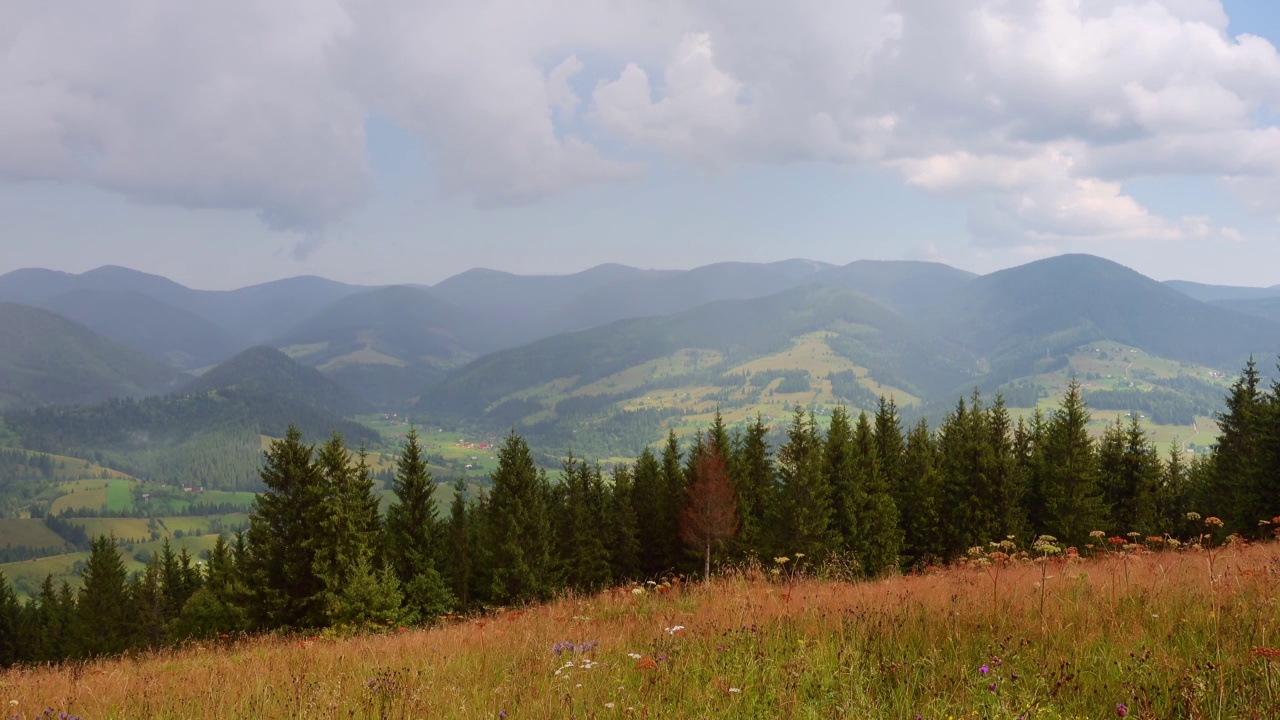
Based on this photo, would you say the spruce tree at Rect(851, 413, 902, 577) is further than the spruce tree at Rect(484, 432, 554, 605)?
Yes

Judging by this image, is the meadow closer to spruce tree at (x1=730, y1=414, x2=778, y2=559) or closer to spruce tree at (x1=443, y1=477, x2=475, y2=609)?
spruce tree at (x1=730, y1=414, x2=778, y2=559)

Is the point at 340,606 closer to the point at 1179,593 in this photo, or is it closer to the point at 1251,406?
the point at 1179,593

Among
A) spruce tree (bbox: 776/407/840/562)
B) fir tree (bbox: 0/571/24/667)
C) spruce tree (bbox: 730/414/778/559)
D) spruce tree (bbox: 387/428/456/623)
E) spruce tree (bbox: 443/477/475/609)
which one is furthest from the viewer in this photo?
fir tree (bbox: 0/571/24/667)

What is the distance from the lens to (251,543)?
33.1 m

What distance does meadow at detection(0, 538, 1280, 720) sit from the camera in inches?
166

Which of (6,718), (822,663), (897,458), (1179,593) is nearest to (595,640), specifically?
(822,663)

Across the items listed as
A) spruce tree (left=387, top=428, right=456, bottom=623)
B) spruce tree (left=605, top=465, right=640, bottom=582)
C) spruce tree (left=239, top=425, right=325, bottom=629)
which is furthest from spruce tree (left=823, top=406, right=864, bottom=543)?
spruce tree (left=239, top=425, right=325, bottom=629)

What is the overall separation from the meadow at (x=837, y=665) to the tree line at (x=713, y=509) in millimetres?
24322

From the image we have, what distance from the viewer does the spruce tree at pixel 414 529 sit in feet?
130

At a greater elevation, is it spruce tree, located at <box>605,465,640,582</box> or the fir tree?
spruce tree, located at <box>605,465,640,582</box>

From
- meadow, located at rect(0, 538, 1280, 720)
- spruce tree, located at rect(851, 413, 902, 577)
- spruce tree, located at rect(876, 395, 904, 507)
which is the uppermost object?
meadow, located at rect(0, 538, 1280, 720)

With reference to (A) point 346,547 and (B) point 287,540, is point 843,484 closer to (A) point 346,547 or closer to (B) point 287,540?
(A) point 346,547

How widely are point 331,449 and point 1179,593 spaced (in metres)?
35.5

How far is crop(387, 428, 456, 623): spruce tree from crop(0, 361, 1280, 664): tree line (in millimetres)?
147
